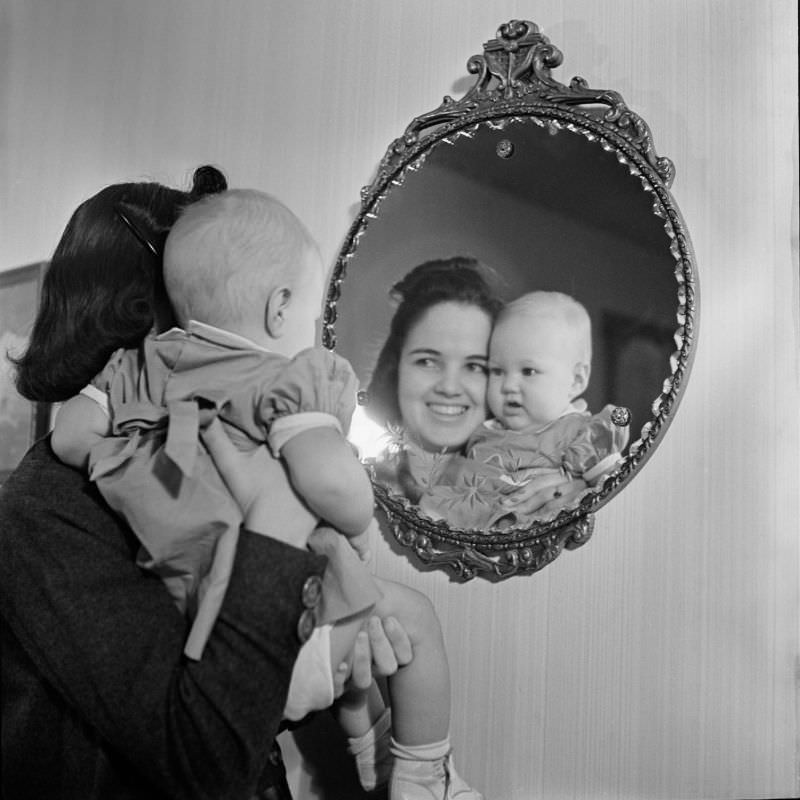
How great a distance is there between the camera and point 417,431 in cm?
141

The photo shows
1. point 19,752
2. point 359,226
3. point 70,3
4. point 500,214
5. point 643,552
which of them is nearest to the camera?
point 19,752

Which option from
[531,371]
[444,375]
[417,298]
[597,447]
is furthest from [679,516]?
[417,298]

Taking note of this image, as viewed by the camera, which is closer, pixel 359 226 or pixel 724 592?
pixel 724 592

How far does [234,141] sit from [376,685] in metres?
0.90

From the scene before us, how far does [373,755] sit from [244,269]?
2.06ft

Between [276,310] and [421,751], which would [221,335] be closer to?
[276,310]

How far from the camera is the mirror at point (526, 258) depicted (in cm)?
126

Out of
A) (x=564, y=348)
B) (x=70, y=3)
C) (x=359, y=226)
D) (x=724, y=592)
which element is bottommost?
(x=724, y=592)

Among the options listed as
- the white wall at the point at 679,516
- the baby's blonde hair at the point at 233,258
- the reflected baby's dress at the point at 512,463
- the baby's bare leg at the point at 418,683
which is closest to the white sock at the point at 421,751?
Result: the baby's bare leg at the point at 418,683

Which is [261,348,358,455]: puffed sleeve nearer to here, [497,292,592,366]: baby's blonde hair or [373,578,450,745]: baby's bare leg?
[373,578,450,745]: baby's bare leg

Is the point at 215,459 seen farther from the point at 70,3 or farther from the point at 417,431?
the point at 70,3

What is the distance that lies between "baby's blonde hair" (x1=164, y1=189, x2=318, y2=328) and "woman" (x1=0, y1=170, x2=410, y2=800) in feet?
0.42

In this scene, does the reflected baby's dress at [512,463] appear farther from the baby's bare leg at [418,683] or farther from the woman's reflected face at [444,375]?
the baby's bare leg at [418,683]

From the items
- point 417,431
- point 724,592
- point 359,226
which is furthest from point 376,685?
point 359,226
